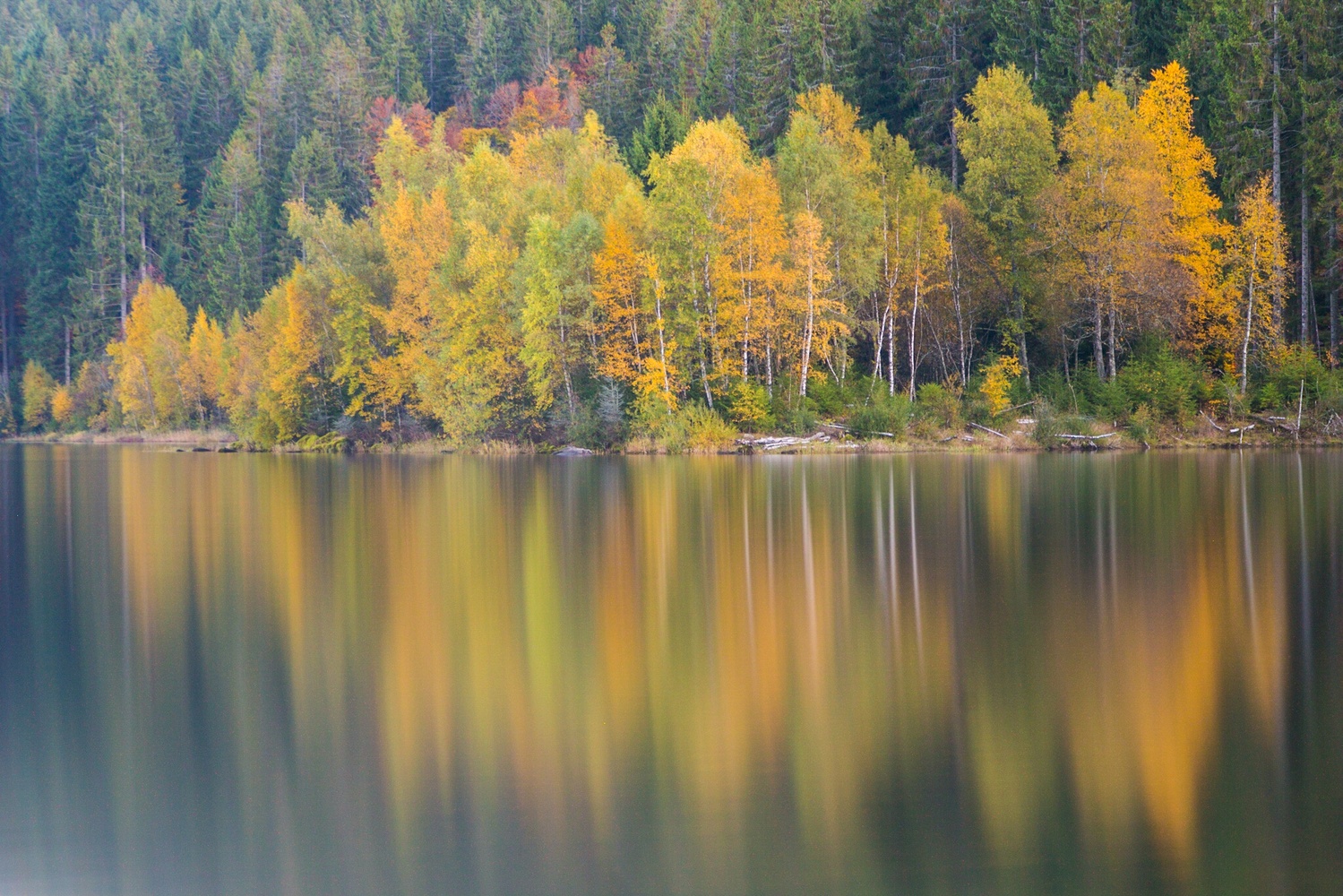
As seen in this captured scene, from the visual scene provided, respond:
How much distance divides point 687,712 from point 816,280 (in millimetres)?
42777

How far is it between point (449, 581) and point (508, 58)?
101522 millimetres

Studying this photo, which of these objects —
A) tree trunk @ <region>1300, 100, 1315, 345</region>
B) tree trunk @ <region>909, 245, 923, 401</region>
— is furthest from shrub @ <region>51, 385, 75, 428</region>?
tree trunk @ <region>1300, 100, 1315, 345</region>

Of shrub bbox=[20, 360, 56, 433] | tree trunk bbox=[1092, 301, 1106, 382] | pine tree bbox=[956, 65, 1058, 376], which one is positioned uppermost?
pine tree bbox=[956, 65, 1058, 376]

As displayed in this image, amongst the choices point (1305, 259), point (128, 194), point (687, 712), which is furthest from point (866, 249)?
point (128, 194)

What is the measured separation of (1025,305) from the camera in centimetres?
5362

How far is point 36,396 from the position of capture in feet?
339

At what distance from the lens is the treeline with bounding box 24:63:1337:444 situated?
48375 mm

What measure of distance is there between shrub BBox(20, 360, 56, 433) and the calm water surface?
90907mm

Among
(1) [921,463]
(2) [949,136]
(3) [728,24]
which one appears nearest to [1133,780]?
→ (1) [921,463]

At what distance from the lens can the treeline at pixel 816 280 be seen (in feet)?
159

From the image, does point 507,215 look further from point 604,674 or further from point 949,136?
point 604,674

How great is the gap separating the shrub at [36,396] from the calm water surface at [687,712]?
9091cm

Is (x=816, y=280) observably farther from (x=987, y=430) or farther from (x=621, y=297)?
(x=987, y=430)

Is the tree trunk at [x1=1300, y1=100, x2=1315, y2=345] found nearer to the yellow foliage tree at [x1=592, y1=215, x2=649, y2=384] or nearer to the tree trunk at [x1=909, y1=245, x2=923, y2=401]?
the tree trunk at [x1=909, y1=245, x2=923, y2=401]
